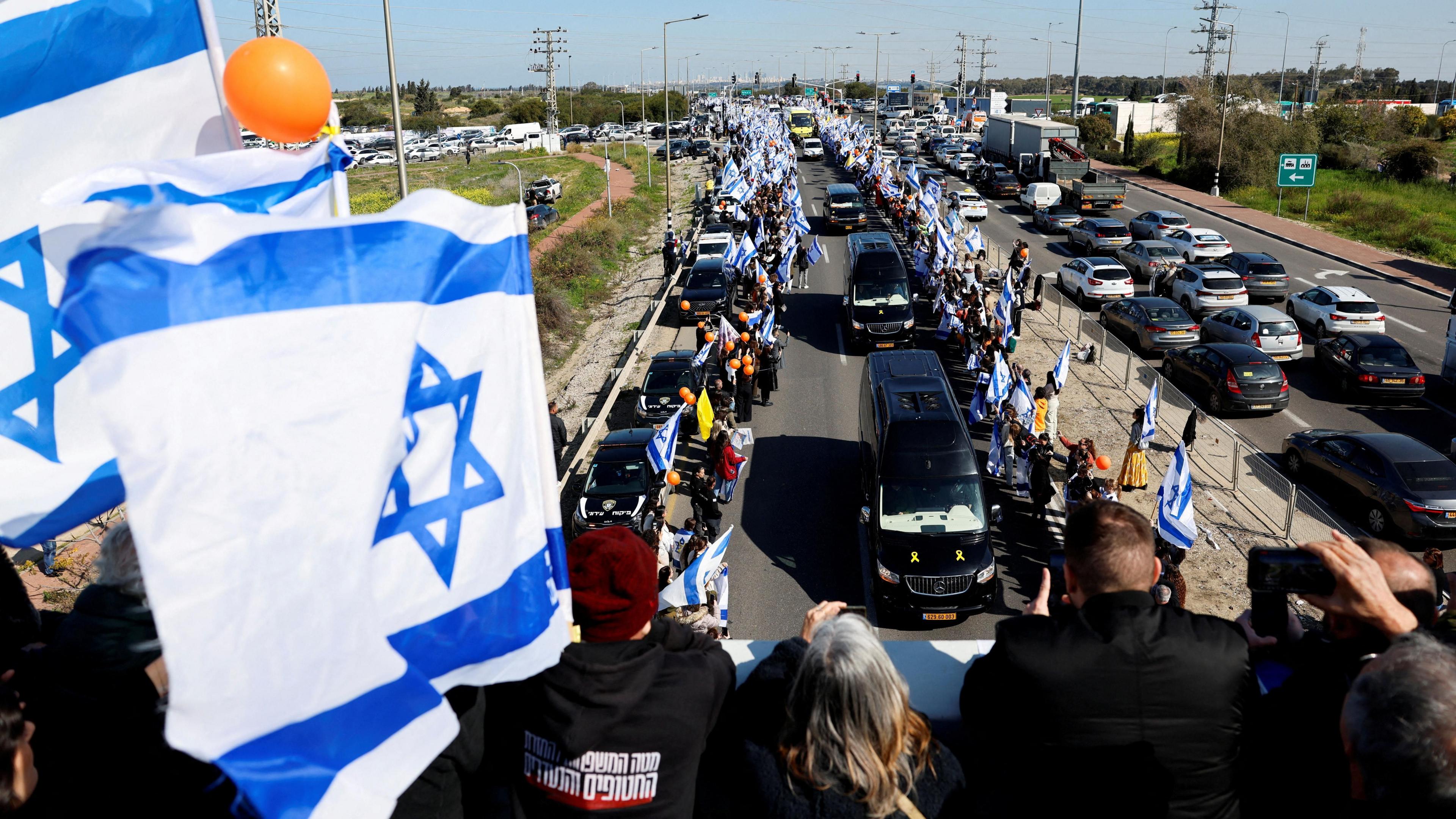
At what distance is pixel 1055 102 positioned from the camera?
155125mm

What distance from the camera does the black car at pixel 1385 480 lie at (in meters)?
14.7

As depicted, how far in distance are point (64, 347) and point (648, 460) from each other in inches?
483

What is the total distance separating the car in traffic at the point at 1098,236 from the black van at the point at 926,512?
80.8 ft

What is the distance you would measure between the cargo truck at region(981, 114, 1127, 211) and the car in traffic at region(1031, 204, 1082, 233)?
1.36 m

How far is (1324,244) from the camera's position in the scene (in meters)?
40.5

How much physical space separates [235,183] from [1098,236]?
3753cm

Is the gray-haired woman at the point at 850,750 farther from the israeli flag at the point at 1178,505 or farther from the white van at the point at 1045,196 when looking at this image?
the white van at the point at 1045,196

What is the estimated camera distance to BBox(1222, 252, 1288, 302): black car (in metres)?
30.0

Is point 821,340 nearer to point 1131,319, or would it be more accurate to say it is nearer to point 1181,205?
point 1131,319

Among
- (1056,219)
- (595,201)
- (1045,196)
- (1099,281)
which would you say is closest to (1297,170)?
(1056,219)

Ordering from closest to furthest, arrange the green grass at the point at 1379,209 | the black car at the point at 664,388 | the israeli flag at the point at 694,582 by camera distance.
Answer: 1. the israeli flag at the point at 694,582
2. the black car at the point at 664,388
3. the green grass at the point at 1379,209

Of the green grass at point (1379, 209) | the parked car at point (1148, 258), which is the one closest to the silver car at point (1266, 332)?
the parked car at point (1148, 258)

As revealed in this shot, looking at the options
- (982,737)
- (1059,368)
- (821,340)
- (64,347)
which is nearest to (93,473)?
(64,347)

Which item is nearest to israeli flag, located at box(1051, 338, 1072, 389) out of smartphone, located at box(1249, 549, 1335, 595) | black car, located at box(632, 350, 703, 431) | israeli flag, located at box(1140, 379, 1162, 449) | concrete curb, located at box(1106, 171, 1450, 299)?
israeli flag, located at box(1140, 379, 1162, 449)
